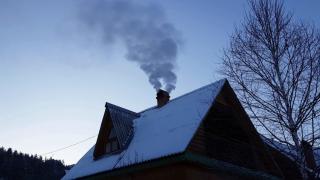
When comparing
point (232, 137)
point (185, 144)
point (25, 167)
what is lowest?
point (185, 144)

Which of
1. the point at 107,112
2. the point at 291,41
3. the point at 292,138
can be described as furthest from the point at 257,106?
the point at 107,112

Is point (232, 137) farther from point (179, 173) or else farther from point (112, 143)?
point (112, 143)

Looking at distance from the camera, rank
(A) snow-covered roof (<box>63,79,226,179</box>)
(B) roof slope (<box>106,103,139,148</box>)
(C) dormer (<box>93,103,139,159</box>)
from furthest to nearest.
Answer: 1. (C) dormer (<box>93,103,139,159</box>)
2. (B) roof slope (<box>106,103,139,148</box>)
3. (A) snow-covered roof (<box>63,79,226,179</box>)

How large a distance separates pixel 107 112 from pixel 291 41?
8.59 m

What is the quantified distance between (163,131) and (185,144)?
2101mm

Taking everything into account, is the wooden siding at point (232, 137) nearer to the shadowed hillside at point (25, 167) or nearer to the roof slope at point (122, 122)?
the roof slope at point (122, 122)

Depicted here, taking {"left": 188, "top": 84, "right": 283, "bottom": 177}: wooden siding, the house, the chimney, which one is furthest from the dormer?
{"left": 188, "top": 84, "right": 283, "bottom": 177}: wooden siding

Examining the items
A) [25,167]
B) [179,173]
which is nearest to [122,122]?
[179,173]

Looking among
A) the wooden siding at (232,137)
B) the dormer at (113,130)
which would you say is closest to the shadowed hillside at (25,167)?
the dormer at (113,130)

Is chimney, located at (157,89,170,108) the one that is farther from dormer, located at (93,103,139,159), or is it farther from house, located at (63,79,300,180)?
dormer, located at (93,103,139,159)

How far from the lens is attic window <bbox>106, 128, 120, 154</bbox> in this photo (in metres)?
15.6

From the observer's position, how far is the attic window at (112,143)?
15.6m

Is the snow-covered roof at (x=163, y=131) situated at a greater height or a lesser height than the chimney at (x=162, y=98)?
lesser

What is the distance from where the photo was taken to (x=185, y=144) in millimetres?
11609
